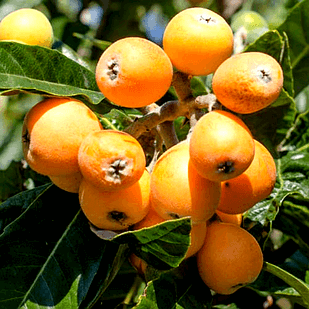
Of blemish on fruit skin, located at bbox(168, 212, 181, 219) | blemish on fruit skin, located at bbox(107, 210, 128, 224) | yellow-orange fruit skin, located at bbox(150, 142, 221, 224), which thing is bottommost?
blemish on fruit skin, located at bbox(107, 210, 128, 224)

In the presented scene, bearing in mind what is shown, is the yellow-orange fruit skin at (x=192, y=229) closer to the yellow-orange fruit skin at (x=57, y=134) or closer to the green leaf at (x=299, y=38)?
the yellow-orange fruit skin at (x=57, y=134)

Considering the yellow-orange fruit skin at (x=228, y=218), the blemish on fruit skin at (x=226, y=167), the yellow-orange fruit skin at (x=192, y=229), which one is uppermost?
the blemish on fruit skin at (x=226, y=167)

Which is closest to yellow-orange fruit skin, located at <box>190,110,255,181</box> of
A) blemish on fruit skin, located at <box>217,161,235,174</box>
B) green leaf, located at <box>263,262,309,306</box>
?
blemish on fruit skin, located at <box>217,161,235,174</box>

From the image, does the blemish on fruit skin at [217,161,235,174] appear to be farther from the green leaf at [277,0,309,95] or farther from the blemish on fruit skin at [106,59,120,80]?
the green leaf at [277,0,309,95]

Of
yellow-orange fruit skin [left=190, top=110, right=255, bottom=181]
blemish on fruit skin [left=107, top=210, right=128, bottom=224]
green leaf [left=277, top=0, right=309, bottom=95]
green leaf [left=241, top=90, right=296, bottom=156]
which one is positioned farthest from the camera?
green leaf [left=277, top=0, right=309, bottom=95]

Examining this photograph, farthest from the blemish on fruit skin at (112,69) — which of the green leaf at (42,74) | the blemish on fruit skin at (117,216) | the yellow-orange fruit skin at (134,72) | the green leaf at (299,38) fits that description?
the green leaf at (299,38)

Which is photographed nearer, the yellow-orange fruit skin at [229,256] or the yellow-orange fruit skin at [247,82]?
the yellow-orange fruit skin at [247,82]
